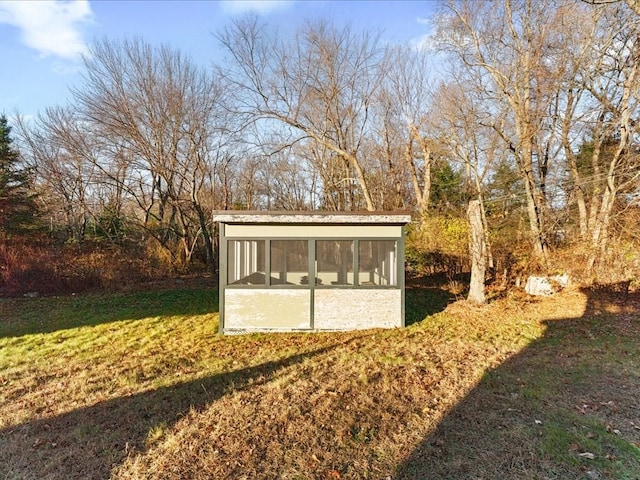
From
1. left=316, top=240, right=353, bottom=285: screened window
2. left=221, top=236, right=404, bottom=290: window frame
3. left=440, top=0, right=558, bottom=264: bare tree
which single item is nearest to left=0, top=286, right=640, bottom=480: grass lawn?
left=221, top=236, right=404, bottom=290: window frame

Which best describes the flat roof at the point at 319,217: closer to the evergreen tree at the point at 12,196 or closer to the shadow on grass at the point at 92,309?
the shadow on grass at the point at 92,309

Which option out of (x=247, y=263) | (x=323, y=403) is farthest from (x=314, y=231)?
(x=323, y=403)

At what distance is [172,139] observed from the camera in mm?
13836

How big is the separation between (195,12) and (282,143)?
24.4 ft

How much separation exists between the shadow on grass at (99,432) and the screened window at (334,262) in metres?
2.68

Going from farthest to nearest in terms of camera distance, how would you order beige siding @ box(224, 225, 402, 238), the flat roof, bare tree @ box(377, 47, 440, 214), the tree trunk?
bare tree @ box(377, 47, 440, 214) < the tree trunk < beige siding @ box(224, 225, 402, 238) < the flat roof

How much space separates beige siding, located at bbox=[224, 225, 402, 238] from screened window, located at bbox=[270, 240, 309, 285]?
0.18 m

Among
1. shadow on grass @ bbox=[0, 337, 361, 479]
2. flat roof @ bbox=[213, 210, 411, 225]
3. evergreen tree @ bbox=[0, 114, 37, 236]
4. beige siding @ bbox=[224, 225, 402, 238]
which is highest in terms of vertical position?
evergreen tree @ bbox=[0, 114, 37, 236]

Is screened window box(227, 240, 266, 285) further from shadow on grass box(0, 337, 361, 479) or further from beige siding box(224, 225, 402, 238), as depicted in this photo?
shadow on grass box(0, 337, 361, 479)

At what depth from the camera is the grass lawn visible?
276 cm

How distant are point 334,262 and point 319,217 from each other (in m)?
0.94

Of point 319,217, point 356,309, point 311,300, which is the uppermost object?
point 319,217

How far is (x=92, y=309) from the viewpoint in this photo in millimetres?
9039

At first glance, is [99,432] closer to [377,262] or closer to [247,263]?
[247,263]
